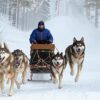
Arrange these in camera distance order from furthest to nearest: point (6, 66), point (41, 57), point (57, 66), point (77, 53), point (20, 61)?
point (77, 53) < point (41, 57) < point (20, 61) < point (57, 66) < point (6, 66)

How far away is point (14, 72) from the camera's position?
1102 centimetres

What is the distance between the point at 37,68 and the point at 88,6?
62.3 metres

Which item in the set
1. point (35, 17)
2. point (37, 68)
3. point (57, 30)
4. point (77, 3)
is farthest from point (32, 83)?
point (77, 3)

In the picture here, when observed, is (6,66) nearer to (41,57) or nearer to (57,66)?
(57,66)

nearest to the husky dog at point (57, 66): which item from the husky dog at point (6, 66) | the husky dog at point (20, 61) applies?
the husky dog at point (20, 61)

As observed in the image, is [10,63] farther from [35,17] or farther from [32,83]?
[35,17]

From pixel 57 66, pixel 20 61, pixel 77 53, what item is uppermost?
pixel 77 53

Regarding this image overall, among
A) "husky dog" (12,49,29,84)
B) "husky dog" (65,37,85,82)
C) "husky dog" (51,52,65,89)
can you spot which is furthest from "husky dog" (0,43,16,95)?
"husky dog" (65,37,85,82)

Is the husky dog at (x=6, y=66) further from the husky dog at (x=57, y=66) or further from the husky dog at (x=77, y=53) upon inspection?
the husky dog at (x=77, y=53)

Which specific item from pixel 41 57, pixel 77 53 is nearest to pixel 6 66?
pixel 41 57

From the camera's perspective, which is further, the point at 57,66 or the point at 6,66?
the point at 57,66

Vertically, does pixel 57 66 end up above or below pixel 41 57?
below

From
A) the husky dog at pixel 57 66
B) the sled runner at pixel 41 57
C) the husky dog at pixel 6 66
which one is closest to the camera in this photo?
the husky dog at pixel 6 66

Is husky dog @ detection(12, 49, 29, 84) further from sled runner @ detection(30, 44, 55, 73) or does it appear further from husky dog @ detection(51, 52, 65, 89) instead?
husky dog @ detection(51, 52, 65, 89)
